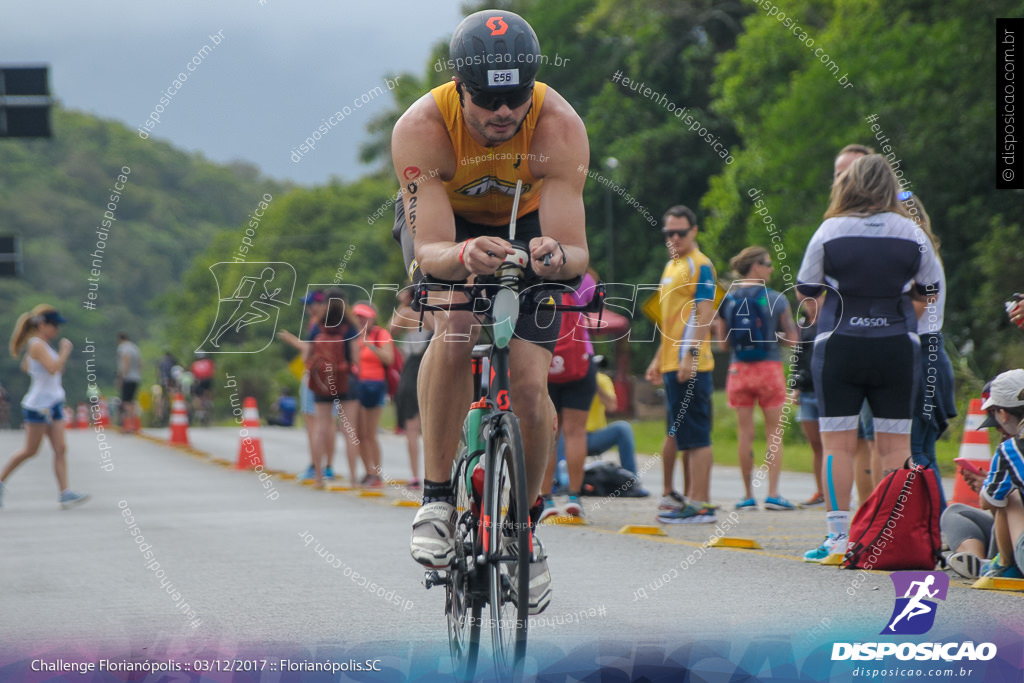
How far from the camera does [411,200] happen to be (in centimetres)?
465

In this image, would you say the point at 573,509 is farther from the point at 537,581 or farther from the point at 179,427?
the point at 179,427

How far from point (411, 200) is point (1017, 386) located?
321 centimetres

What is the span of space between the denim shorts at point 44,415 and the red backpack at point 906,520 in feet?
28.3

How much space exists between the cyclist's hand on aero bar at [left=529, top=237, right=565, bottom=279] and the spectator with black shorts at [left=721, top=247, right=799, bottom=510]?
20.7 ft

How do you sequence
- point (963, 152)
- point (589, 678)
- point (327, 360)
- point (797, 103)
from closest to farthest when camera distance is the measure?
point (589, 678) < point (327, 360) < point (963, 152) < point (797, 103)

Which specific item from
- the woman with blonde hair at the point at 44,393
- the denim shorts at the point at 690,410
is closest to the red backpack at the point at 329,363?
the woman with blonde hair at the point at 44,393

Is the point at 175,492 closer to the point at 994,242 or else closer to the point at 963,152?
the point at 994,242

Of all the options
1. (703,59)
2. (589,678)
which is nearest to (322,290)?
(589,678)

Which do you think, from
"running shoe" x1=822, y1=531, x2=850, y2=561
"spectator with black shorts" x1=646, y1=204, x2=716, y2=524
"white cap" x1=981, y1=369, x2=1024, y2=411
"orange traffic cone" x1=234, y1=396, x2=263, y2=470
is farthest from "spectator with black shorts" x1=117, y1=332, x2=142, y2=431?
"white cap" x1=981, y1=369, x2=1024, y2=411

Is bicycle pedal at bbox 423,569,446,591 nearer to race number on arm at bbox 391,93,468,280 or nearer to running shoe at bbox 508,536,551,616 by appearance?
running shoe at bbox 508,536,551,616

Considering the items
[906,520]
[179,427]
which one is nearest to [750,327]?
[906,520]

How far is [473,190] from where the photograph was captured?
191 inches

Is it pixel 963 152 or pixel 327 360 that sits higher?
pixel 963 152

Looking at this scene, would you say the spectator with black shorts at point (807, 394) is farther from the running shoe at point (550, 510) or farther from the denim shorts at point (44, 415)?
the denim shorts at point (44, 415)
